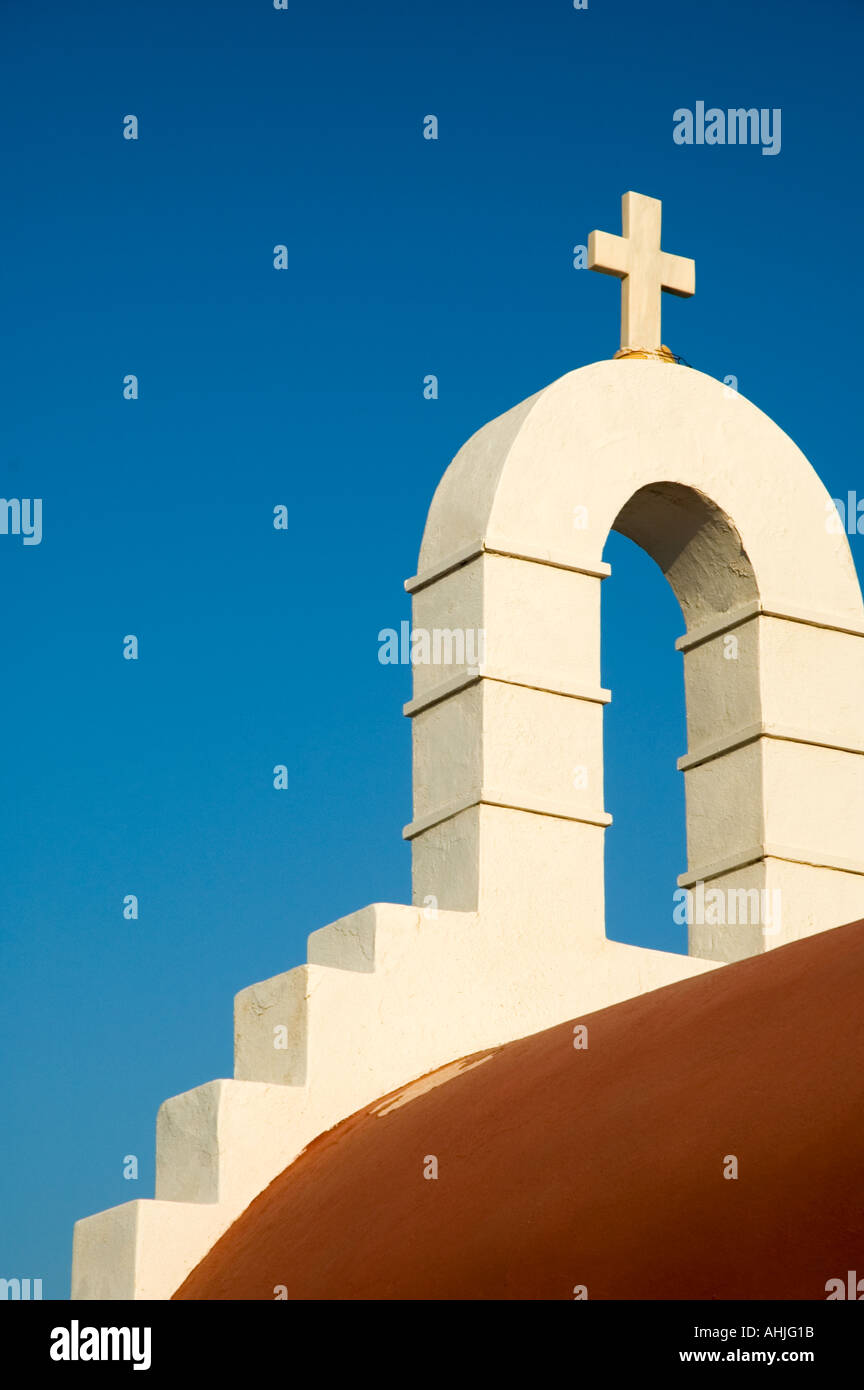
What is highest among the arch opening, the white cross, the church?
the white cross

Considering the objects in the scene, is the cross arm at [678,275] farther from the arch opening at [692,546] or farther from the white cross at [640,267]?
the arch opening at [692,546]

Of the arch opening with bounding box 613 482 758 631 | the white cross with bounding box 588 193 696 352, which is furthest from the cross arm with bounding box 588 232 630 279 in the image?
the arch opening with bounding box 613 482 758 631

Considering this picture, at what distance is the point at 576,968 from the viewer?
28.6 feet

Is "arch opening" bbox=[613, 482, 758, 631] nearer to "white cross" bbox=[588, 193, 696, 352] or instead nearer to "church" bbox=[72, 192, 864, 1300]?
"church" bbox=[72, 192, 864, 1300]

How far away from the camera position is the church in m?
5.50

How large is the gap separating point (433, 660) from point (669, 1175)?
408 centimetres

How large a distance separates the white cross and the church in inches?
0.6

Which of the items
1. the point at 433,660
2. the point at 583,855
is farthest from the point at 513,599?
the point at 583,855

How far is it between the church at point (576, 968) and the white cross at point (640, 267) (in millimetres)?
15

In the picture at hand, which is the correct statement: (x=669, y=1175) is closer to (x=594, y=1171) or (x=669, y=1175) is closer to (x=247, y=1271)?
(x=594, y=1171)

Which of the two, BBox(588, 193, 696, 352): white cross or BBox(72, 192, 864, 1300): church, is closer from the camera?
BBox(72, 192, 864, 1300): church

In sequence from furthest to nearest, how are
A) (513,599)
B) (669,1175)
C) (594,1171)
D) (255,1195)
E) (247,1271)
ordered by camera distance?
(513,599) → (255,1195) → (247,1271) → (594,1171) → (669,1175)

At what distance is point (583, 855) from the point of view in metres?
8.92
